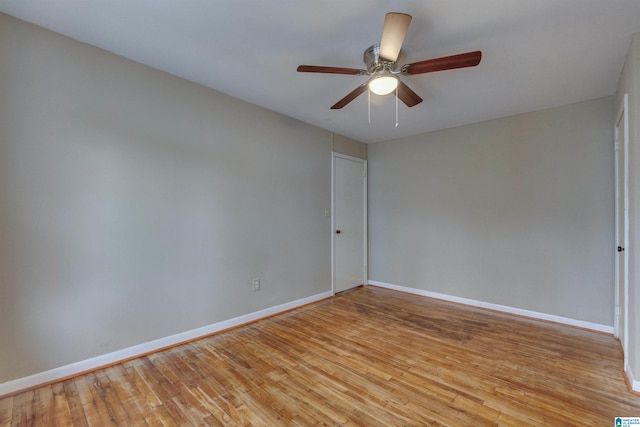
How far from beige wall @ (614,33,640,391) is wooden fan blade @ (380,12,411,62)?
1661 millimetres

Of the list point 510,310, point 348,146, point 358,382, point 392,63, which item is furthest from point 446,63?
point 510,310

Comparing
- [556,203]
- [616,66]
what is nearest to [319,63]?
[616,66]

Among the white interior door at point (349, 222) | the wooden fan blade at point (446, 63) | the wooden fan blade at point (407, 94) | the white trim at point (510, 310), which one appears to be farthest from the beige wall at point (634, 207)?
the white interior door at point (349, 222)

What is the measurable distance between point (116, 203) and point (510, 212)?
406 centimetres

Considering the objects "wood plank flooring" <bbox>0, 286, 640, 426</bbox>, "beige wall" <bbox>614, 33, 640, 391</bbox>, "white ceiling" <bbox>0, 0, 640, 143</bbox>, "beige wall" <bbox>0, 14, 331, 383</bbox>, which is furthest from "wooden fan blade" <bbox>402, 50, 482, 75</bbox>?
"wood plank flooring" <bbox>0, 286, 640, 426</bbox>

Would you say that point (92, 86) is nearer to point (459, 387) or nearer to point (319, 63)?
point (319, 63)

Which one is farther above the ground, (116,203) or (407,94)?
(407,94)

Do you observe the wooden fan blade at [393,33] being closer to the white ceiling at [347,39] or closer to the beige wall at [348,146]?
the white ceiling at [347,39]

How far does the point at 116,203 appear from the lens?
216 cm

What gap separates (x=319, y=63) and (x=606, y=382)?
10.3 ft

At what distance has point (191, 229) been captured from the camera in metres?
2.58

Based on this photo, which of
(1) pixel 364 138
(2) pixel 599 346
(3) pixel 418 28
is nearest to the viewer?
(3) pixel 418 28

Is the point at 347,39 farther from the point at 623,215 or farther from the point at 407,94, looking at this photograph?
the point at 623,215

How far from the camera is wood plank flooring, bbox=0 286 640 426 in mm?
1622
